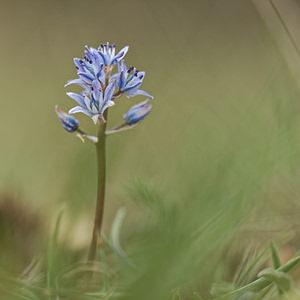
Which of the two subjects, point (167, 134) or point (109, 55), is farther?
point (167, 134)

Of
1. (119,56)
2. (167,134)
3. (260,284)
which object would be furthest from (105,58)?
(167,134)

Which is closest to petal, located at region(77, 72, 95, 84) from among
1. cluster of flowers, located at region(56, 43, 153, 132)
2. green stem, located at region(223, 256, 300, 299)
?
cluster of flowers, located at region(56, 43, 153, 132)

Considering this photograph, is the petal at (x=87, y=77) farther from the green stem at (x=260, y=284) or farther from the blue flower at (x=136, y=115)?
the green stem at (x=260, y=284)

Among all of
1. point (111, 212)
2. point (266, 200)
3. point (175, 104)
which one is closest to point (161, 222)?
point (266, 200)

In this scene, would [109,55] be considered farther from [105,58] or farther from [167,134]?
[167,134]

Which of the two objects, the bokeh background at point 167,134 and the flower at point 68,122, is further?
the flower at point 68,122

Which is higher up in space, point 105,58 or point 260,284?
point 105,58

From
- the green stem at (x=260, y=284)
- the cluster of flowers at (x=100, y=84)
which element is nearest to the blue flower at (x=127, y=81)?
the cluster of flowers at (x=100, y=84)

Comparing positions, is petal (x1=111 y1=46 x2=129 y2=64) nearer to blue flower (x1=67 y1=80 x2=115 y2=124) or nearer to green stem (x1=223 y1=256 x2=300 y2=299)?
blue flower (x1=67 y1=80 x2=115 y2=124)

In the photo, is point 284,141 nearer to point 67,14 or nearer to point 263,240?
point 263,240
